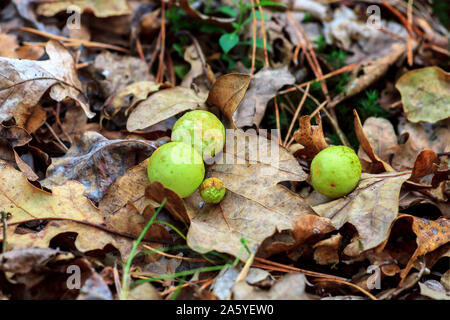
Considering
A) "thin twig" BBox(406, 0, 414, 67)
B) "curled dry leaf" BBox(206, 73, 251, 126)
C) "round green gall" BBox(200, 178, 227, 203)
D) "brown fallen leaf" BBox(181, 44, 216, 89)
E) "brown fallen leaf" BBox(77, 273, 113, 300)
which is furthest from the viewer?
"thin twig" BBox(406, 0, 414, 67)

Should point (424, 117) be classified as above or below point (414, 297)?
above

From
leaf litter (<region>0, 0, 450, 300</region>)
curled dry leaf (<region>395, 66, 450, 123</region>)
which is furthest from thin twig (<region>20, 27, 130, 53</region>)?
curled dry leaf (<region>395, 66, 450, 123</region>)

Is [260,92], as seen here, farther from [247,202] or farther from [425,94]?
[425,94]

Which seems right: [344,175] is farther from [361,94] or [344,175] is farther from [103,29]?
[103,29]

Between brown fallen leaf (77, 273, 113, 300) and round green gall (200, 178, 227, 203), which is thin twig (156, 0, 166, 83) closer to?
round green gall (200, 178, 227, 203)

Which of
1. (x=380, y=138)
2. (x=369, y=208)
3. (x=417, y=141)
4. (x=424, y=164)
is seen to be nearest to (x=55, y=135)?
(x=369, y=208)
